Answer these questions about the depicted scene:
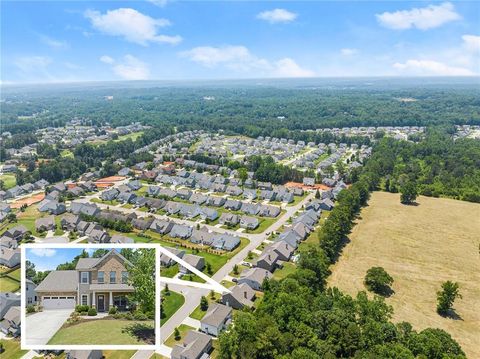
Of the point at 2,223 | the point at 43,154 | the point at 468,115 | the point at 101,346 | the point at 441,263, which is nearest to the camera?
the point at 101,346

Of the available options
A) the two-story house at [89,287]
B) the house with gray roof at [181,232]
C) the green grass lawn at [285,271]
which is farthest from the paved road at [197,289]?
the two-story house at [89,287]

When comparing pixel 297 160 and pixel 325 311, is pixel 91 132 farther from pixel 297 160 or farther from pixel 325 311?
pixel 325 311

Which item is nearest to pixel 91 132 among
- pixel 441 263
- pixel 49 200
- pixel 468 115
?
pixel 49 200

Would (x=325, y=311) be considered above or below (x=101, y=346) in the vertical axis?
below

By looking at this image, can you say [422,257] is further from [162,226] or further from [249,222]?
[162,226]

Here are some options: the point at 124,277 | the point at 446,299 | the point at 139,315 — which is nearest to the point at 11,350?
the point at 139,315

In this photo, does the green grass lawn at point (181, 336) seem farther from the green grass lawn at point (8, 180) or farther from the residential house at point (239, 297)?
the green grass lawn at point (8, 180)
